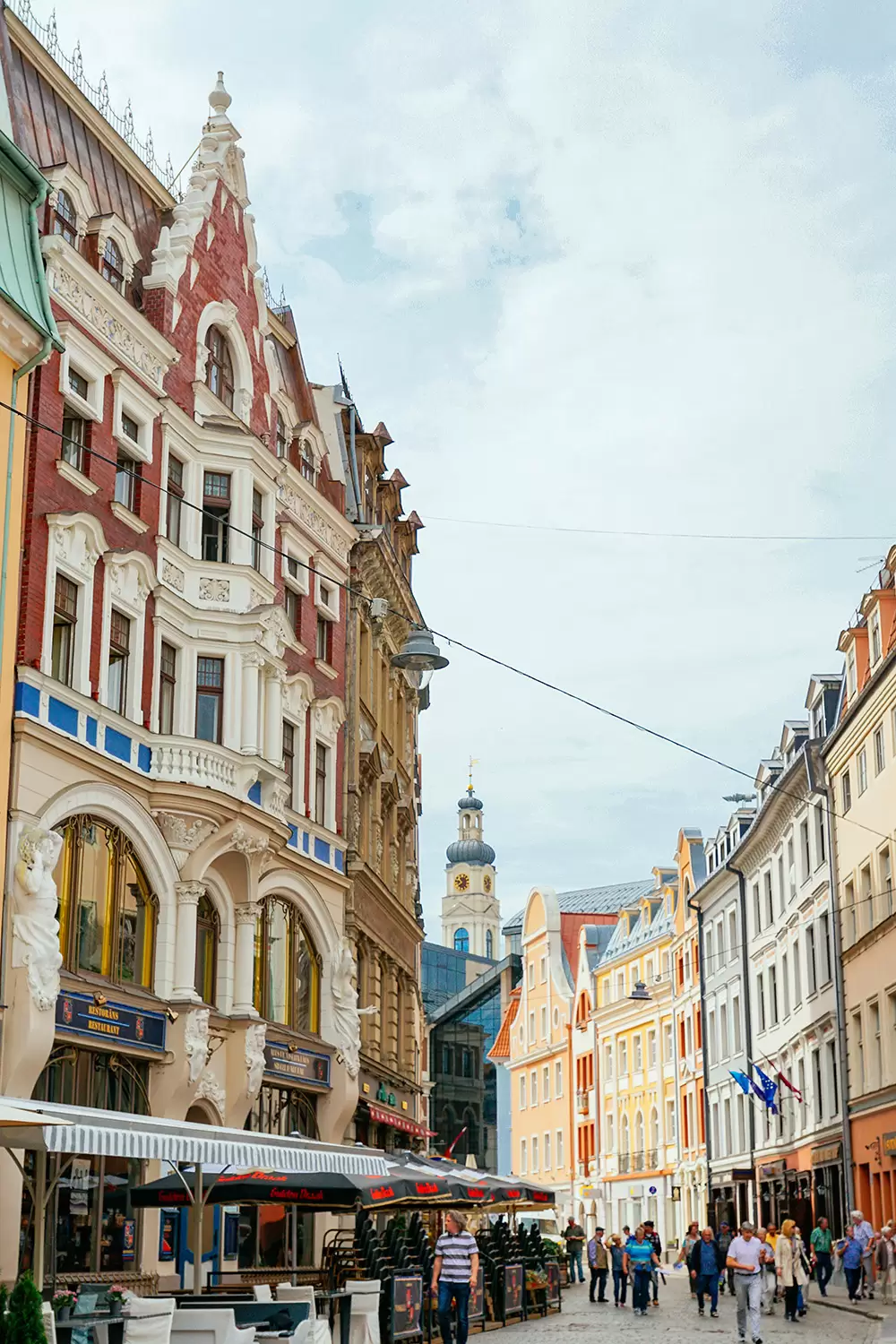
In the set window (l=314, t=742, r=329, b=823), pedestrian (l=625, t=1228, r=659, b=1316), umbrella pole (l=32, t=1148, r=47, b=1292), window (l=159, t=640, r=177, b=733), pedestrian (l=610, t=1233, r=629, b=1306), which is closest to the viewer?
umbrella pole (l=32, t=1148, r=47, b=1292)

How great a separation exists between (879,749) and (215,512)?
19.1 meters

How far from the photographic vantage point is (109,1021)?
26.7 m

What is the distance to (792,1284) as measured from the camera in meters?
31.0

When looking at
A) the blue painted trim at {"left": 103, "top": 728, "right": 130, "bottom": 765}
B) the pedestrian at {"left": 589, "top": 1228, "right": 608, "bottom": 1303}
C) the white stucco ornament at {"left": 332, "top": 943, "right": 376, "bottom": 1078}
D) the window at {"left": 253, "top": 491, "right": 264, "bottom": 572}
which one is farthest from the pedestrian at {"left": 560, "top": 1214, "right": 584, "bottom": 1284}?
the blue painted trim at {"left": 103, "top": 728, "right": 130, "bottom": 765}

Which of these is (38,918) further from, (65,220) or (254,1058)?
(65,220)

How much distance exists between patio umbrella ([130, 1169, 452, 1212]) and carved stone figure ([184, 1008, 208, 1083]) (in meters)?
5.17

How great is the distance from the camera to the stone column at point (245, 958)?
31.2 m

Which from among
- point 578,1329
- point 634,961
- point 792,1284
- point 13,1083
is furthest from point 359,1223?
point 634,961

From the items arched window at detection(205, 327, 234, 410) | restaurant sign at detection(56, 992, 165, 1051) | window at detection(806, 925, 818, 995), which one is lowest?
restaurant sign at detection(56, 992, 165, 1051)

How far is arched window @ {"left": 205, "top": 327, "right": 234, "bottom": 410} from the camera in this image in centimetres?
3359

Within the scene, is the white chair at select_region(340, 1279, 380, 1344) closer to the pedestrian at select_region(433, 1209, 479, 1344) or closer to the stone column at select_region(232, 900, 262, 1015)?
the pedestrian at select_region(433, 1209, 479, 1344)

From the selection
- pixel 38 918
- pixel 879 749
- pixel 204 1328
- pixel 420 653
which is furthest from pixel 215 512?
pixel 879 749

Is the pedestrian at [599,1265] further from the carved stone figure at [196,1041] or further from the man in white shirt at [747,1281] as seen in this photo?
the man in white shirt at [747,1281]

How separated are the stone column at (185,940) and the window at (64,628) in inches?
173
